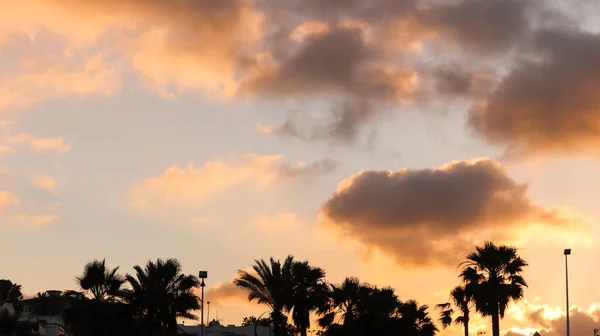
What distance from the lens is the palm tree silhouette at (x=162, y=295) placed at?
6475cm

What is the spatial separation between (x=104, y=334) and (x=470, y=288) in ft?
91.2

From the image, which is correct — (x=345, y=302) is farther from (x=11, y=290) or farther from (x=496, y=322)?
(x=11, y=290)

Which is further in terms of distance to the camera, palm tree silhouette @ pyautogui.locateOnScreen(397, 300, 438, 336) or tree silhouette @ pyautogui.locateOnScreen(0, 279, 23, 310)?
tree silhouette @ pyautogui.locateOnScreen(0, 279, 23, 310)

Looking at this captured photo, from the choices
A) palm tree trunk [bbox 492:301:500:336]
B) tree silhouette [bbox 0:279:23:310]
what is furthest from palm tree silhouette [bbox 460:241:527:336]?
tree silhouette [bbox 0:279:23:310]

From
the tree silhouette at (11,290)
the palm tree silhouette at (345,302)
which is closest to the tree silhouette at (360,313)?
the palm tree silhouette at (345,302)

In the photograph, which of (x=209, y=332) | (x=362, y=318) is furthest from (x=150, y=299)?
(x=209, y=332)

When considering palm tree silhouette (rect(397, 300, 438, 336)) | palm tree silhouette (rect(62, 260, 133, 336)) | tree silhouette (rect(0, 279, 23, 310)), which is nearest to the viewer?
palm tree silhouette (rect(62, 260, 133, 336))

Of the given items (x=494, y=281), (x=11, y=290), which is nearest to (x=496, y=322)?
(x=494, y=281)

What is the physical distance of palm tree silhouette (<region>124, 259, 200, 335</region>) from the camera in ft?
212

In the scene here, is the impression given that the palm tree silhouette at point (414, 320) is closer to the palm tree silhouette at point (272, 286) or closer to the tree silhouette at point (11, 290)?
the palm tree silhouette at point (272, 286)

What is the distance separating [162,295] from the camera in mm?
64750

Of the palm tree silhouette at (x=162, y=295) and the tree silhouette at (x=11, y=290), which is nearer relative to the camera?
the palm tree silhouette at (x=162, y=295)

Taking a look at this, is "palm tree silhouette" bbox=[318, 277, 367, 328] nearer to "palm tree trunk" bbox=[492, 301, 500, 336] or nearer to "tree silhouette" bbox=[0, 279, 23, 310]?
"palm tree trunk" bbox=[492, 301, 500, 336]

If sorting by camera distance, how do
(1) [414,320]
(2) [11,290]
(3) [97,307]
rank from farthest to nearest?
1. (2) [11,290]
2. (1) [414,320]
3. (3) [97,307]
